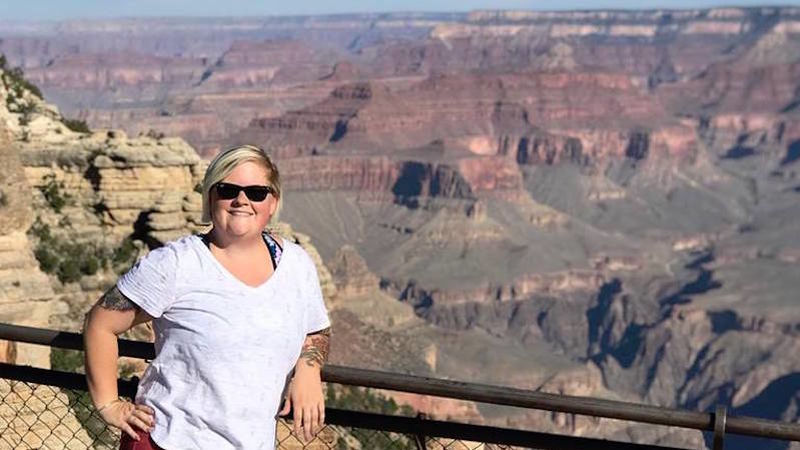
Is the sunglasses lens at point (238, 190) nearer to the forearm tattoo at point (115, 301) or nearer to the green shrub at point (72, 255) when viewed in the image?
the forearm tattoo at point (115, 301)

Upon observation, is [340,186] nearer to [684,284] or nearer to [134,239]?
[684,284]

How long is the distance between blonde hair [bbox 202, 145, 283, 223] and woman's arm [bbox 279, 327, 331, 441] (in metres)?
0.68

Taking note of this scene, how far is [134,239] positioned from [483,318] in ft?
323

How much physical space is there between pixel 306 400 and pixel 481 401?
40.4 inches

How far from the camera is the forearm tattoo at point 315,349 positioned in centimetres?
511

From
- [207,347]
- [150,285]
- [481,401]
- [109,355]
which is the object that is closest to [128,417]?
[109,355]

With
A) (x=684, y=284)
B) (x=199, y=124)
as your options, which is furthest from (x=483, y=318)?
(x=199, y=124)

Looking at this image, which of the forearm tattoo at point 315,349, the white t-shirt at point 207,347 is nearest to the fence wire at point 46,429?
the forearm tattoo at point 315,349

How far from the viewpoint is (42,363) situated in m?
11.8

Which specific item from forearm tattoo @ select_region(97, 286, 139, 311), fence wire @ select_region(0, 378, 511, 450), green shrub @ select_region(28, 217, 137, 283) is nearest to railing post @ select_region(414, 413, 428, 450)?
fence wire @ select_region(0, 378, 511, 450)

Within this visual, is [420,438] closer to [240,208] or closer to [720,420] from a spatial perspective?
[720,420]

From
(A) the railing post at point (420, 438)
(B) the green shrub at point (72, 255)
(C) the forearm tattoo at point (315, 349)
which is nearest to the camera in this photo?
(C) the forearm tattoo at point (315, 349)

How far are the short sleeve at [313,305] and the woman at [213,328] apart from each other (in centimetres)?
8

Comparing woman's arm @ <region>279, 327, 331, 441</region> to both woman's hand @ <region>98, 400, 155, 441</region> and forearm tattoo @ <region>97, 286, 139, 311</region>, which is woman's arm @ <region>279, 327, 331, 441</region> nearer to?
woman's hand @ <region>98, 400, 155, 441</region>
